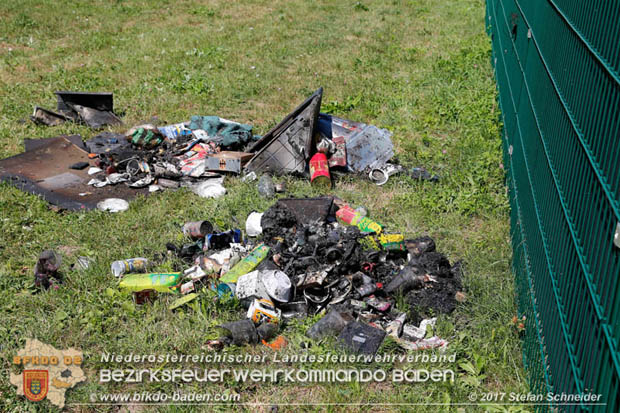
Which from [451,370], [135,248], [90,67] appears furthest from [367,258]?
[90,67]

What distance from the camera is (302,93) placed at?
831cm

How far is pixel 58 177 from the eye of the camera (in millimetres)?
5969

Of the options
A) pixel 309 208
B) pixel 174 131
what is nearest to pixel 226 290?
pixel 309 208

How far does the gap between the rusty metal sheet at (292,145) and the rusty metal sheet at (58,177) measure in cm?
133

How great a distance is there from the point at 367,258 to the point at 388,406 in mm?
1296

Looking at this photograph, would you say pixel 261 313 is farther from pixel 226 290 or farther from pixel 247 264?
pixel 247 264

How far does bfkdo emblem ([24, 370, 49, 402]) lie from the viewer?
3.24 m

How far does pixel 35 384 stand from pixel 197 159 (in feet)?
10.6

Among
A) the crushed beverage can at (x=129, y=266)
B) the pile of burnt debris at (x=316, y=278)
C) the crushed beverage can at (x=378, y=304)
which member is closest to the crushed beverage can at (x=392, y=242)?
the pile of burnt debris at (x=316, y=278)

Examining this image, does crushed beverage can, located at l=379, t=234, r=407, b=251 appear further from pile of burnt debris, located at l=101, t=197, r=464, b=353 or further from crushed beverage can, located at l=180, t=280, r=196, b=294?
crushed beverage can, located at l=180, t=280, r=196, b=294

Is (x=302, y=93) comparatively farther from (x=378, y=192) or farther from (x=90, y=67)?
(x=90, y=67)

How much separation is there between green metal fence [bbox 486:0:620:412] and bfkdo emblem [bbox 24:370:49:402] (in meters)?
2.85

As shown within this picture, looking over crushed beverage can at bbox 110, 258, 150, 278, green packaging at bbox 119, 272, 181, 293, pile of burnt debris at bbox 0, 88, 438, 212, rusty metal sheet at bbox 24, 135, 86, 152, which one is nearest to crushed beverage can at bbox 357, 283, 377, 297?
green packaging at bbox 119, 272, 181, 293

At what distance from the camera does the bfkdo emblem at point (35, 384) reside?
3244 mm
